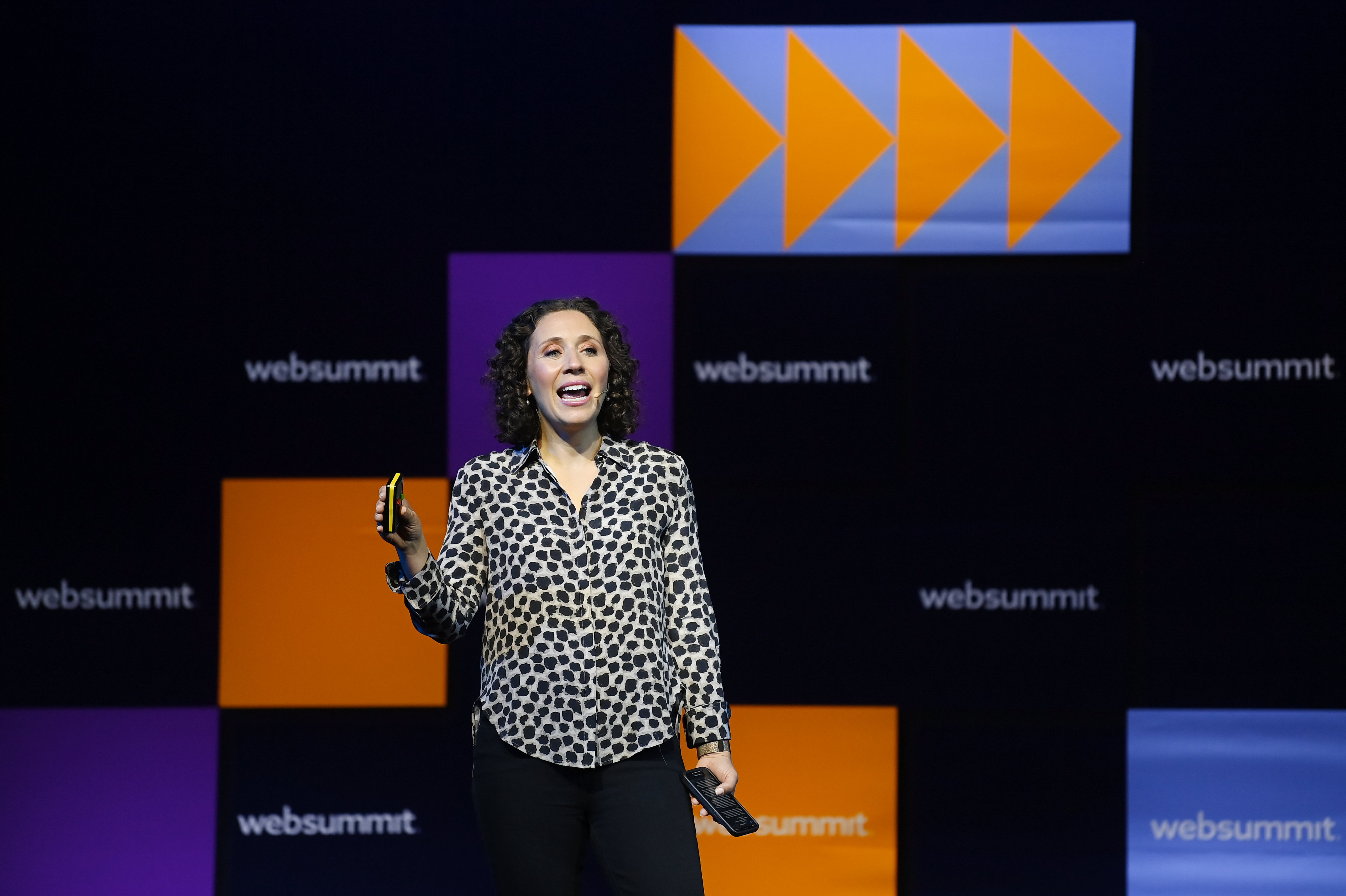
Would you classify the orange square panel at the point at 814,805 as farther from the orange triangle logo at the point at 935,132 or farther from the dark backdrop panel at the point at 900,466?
the orange triangle logo at the point at 935,132

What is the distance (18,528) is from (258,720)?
77cm

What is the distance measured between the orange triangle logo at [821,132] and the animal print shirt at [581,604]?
1.18m

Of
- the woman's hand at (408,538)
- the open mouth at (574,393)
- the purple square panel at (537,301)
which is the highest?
the purple square panel at (537,301)

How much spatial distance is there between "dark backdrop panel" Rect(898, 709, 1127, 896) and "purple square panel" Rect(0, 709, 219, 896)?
179 cm

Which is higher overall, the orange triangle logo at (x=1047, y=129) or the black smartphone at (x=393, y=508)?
the orange triangle logo at (x=1047, y=129)

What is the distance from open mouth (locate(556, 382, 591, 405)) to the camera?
169cm

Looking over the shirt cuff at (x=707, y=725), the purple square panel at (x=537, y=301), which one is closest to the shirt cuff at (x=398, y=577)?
the shirt cuff at (x=707, y=725)

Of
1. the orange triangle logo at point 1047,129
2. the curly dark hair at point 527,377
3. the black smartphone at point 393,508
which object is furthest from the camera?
the orange triangle logo at point 1047,129

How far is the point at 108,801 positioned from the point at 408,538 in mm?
1699

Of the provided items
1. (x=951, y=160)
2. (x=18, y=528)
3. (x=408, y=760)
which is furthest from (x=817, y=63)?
(x=18, y=528)

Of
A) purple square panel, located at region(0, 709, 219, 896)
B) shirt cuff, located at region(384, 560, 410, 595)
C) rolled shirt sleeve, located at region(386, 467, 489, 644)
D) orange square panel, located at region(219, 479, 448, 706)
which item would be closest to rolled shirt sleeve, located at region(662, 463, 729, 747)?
rolled shirt sleeve, located at region(386, 467, 489, 644)

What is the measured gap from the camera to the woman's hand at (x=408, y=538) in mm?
1525

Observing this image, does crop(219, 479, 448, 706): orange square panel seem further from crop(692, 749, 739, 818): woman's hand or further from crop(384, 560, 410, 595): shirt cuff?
crop(692, 749, 739, 818): woman's hand

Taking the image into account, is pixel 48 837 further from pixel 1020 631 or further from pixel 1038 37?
pixel 1038 37
